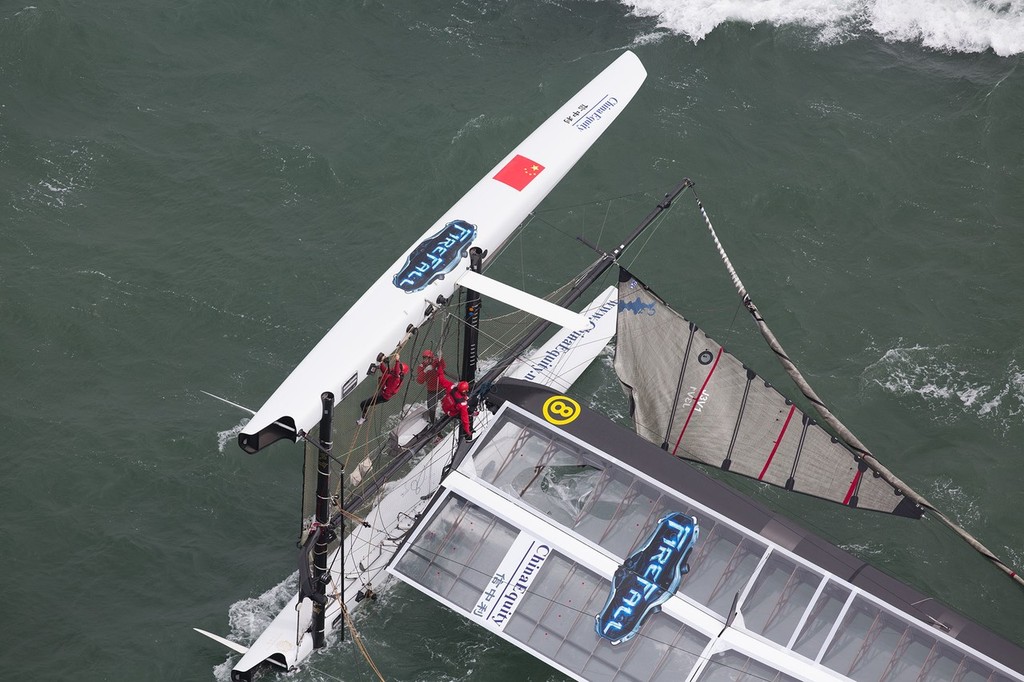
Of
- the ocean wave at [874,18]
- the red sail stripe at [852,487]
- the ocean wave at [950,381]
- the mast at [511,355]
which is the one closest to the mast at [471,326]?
the mast at [511,355]

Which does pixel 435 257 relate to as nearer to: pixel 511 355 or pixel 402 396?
pixel 402 396

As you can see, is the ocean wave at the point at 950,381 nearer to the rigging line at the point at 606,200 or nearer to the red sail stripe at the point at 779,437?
the red sail stripe at the point at 779,437

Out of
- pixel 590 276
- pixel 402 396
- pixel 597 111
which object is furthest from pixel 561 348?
pixel 402 396

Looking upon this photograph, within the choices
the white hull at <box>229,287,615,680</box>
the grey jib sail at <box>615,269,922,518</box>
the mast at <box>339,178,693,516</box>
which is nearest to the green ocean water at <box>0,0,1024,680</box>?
the white hull at <box>229,287,615,680</box>

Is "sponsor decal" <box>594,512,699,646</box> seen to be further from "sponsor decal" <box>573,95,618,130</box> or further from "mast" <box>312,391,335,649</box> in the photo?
"sponsor decal" <box>573,95,618,130</box>

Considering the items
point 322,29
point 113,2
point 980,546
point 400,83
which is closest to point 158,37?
point 113,2

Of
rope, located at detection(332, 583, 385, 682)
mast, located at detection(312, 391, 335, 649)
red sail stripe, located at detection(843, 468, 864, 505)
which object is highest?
red sail stripe, located at detection(843, 468, 864, 505)

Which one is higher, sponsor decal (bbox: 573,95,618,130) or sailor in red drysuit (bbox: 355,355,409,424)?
sponsor decal (bbox: 573,95,618,130)
